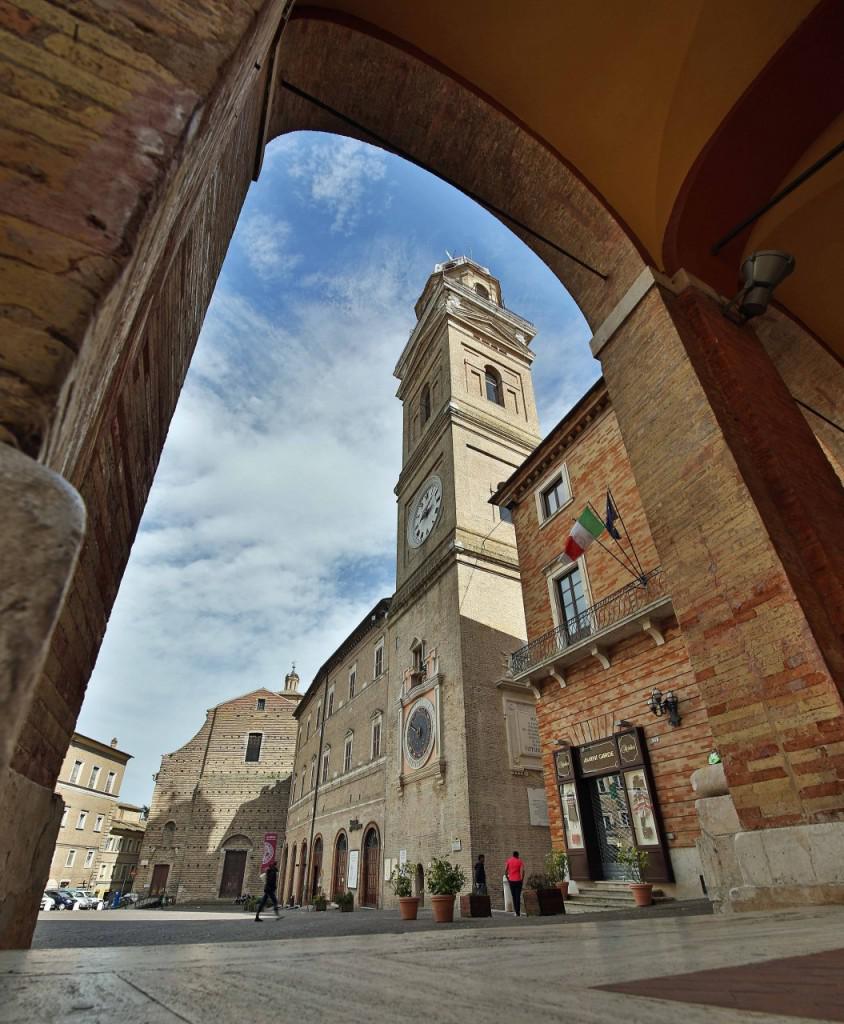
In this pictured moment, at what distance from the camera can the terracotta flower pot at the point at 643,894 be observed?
8055 mm

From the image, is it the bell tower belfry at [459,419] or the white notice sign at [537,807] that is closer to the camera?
the white notice sign at [537,807]

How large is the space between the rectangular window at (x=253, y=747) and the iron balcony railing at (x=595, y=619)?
1121 inches

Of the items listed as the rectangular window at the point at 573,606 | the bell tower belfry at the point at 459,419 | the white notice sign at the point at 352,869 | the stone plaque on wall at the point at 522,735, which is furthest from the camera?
the white notice sign at the point at 352,869

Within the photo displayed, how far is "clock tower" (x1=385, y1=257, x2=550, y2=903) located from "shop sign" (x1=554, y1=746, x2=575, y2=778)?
10.6 ft

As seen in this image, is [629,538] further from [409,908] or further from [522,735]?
[409,908]

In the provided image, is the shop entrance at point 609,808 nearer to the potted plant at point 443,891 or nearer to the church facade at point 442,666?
the potted plant at point 443,891

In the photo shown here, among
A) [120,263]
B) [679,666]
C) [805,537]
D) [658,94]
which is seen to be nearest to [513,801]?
[679,666]

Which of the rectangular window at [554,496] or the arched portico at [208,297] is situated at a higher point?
the rectangular window at [554,496]

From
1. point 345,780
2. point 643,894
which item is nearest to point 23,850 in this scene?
point 643,894

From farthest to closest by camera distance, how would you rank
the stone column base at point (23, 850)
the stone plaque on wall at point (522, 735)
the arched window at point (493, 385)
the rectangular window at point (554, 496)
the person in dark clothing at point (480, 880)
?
the arched window at point (493, 385) → the stone plaque on wall at point (522, 735) → the rectangular window at point (554, 496) → the person in dark clothing at point (480, 880) → the stone column base at point (23, 850)

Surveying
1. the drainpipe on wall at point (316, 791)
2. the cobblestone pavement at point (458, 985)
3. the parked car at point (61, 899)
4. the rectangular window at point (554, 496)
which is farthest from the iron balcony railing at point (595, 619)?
the parked car at point (61, 899)

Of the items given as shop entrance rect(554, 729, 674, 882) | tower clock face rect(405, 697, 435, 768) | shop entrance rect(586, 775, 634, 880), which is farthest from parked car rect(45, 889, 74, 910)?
shop entrance rect(586, 775, 634, 880)

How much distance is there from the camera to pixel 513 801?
1405 cm

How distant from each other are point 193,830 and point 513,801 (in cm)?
2695
